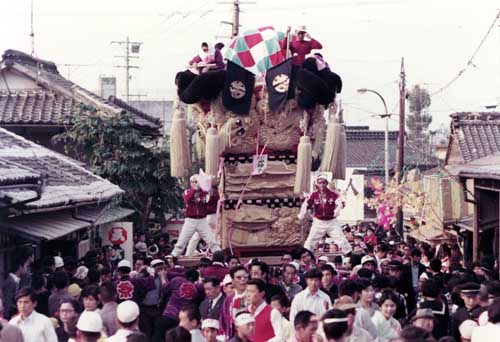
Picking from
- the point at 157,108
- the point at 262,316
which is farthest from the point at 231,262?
the point at 157,108

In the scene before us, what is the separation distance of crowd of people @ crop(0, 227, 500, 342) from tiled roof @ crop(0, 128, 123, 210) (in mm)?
934

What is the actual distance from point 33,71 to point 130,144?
4106 mm

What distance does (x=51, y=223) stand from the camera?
14070mm

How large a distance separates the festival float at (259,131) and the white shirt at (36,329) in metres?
6.95

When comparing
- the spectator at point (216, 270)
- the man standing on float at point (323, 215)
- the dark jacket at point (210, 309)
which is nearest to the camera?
the dark jacket at point (210, 309)

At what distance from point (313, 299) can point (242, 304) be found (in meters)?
0.76

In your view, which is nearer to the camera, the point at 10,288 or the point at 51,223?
the point at 10,288

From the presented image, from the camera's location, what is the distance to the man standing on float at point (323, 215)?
1556cm

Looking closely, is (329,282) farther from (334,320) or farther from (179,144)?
(179,144)

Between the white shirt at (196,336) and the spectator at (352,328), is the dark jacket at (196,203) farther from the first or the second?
the spectator at (352,328)

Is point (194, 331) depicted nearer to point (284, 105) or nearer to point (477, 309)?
point (477, 309)

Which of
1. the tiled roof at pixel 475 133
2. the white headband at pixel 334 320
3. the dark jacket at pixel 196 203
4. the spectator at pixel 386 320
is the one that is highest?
the tiled roof at pixel 475 133

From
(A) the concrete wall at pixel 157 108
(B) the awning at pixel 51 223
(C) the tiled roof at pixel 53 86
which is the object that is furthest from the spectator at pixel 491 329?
(A) the concrete wall at pixel 157 108

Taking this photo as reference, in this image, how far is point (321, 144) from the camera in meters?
16.3
